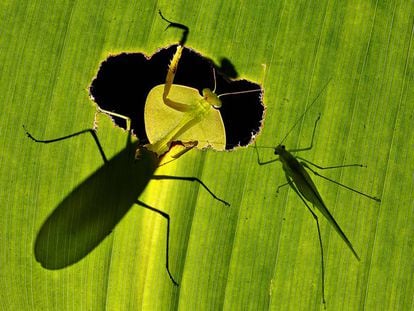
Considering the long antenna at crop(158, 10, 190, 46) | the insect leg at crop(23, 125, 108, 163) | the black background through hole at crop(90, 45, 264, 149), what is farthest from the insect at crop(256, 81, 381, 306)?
the insect leg at crop(23, 125, 108, 163)

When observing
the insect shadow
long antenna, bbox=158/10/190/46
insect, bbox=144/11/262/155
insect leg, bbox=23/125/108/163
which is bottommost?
the insect shadow

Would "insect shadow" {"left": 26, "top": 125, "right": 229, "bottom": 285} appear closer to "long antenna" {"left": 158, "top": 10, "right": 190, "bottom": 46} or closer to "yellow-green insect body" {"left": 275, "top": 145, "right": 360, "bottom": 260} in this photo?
"yellow-green insect body" {"left": 275, "top": 145, "right": 360, "bottom": 260}

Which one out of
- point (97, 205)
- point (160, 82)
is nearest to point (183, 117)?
point (160, 82)

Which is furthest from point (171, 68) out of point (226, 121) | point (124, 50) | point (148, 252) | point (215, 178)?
point (148, 252)

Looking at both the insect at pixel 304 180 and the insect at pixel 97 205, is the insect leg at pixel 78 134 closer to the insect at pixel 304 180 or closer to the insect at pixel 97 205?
the insect at pixel 97 205

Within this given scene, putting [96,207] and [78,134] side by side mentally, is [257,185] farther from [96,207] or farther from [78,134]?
[78,134]
